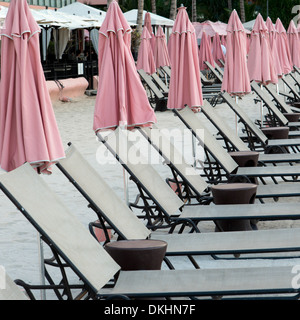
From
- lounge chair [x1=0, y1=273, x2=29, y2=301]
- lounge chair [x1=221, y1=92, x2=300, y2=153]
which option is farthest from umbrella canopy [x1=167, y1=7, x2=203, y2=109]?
lounge chair [x1=0, y1=273, x2=29, y2=301]

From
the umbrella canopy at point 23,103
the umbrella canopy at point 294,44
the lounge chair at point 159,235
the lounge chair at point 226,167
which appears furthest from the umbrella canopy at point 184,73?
the umbrella canopy at point 294,44

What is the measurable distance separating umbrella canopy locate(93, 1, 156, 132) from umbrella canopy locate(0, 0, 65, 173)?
5.97ft

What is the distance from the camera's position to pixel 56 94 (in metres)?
20.3

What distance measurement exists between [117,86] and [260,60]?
6.52 m

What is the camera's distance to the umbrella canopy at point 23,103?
167 inches

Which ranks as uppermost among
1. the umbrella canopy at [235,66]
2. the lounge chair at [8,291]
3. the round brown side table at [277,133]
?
the umbrella canopy at [235,66]

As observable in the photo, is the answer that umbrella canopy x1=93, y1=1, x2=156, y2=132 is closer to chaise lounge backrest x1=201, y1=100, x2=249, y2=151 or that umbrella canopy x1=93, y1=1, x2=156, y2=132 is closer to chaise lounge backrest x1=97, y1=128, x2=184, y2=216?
chaise lounge backrest x1=97, y1=128, x2=184, y2=216

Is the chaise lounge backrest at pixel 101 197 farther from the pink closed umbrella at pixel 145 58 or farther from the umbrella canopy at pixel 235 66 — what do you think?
the pink closed umbrella at pixel 145 58

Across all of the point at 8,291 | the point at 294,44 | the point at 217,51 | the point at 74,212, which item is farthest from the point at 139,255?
the point at 217,51

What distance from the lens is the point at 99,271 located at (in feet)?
12.7

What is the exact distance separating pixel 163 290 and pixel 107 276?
403 millimetres

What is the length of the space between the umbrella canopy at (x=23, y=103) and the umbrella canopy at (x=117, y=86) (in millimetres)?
1819

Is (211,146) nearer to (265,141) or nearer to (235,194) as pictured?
(235,194)
